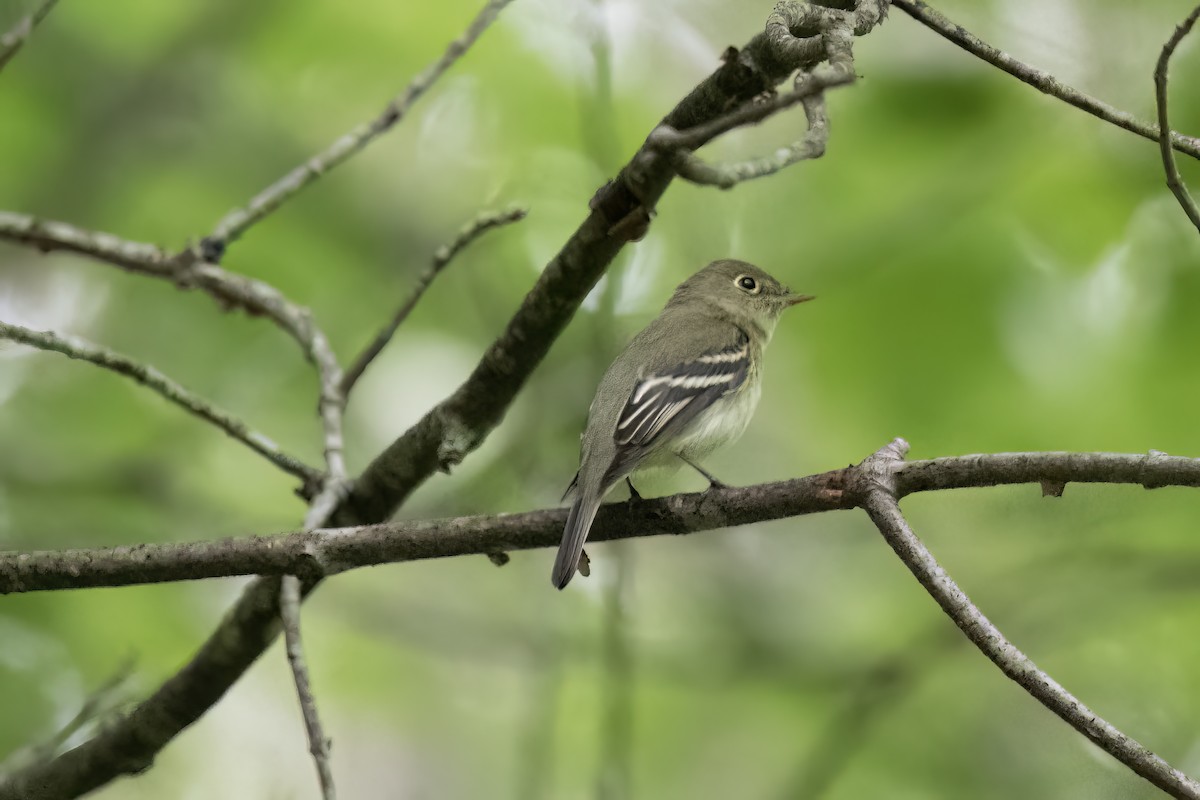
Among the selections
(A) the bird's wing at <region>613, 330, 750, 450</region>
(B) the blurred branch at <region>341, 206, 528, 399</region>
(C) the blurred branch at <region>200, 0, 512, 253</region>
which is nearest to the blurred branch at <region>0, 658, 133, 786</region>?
(B) the blurred branch at <region>341, 206, 528, 399</region>

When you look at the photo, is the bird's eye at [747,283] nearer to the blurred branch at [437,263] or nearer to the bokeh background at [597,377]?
the bokeh background at [597,377]

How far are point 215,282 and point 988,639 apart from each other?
10.4 ft

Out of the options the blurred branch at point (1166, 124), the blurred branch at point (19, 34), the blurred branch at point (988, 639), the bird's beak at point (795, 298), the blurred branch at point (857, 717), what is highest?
the blurred branch at point (19, 34)

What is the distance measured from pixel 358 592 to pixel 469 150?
8.10 feet

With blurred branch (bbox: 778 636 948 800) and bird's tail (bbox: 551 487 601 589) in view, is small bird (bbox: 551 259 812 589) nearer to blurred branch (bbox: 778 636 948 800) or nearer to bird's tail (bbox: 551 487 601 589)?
bird's tail (bbox: 551 487 601 589)

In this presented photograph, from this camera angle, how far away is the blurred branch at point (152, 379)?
346cm

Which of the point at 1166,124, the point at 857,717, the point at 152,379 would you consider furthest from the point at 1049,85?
the point at 857,717

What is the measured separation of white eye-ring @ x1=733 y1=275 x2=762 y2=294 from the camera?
19.3ft

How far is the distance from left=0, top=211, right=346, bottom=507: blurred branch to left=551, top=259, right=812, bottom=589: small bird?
0.88m

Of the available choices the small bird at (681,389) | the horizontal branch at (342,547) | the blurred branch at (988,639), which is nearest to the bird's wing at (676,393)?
the small bird at (681,389)

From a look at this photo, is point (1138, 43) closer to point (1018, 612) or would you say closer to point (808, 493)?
point (1018, 612)

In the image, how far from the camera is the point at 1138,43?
5293mm

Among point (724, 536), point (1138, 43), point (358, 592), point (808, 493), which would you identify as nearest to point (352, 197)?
point (358, 592)

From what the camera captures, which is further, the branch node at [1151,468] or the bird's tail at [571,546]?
the bird's tail at [571,546]
